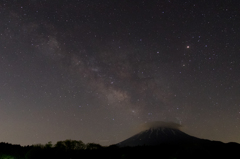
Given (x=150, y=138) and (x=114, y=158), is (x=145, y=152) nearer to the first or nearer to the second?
(x=114, y=158)

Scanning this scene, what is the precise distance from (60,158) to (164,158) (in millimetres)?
22278

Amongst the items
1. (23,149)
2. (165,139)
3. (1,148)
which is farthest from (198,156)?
(165,139)

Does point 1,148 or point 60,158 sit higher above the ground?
point 1,148

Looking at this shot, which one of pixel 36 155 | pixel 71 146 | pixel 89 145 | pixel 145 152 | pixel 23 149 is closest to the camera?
pixel 36 155

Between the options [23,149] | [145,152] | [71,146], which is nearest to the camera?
[23,149]

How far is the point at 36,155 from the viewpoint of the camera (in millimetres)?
29328

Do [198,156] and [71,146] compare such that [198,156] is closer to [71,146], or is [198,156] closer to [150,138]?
[71,146]

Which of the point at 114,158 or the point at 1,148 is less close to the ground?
the point at 1,148

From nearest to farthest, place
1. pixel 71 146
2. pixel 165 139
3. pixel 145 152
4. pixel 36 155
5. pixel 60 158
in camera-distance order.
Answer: pixel 36 155 < pixel 60 158 < pixel 145 152 < pixel 71 146 < pixel 165 139

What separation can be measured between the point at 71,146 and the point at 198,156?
126 ft

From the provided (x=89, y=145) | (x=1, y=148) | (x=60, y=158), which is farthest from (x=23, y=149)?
(x=89, y=145)

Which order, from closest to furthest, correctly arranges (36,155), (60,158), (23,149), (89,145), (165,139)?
(36,155) → (23,149) → (60,158) → (89,145) → (165,139)

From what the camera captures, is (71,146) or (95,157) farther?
(71,146)

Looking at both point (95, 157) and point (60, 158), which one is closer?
point (60, 158)
